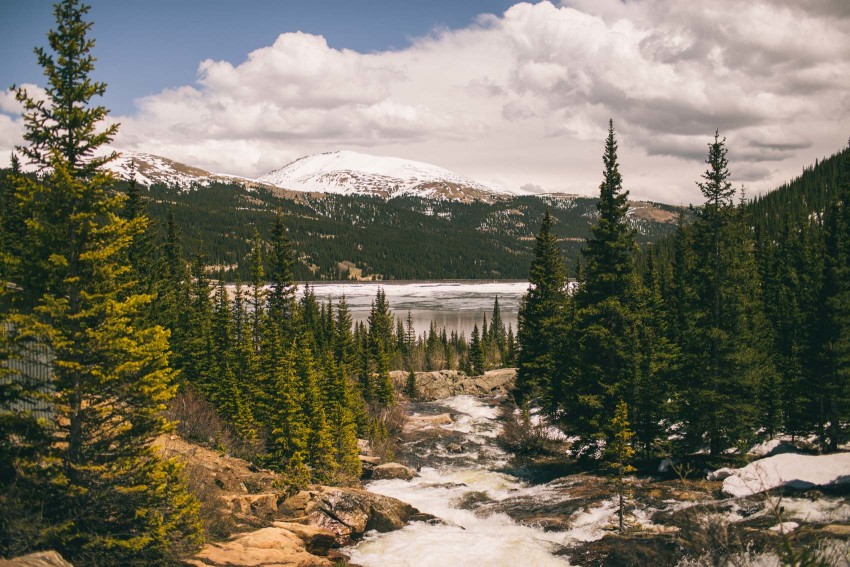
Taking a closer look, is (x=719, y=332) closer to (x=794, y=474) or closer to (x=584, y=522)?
(x=794, y=474)

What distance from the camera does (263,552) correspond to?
14.9 meters

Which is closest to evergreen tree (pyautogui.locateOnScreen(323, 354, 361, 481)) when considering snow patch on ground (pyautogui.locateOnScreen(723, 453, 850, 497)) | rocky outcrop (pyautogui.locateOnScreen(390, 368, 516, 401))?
snow patch on ground (pyautogui.locateOnScreen(723, 453, 850, 497))

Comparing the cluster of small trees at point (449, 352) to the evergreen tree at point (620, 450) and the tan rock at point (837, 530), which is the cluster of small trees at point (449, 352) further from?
the tan rock at point (837, 530)

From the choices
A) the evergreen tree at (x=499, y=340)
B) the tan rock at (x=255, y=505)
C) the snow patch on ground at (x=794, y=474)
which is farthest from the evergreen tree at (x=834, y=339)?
the evergreen tree at (x=499, y=340)

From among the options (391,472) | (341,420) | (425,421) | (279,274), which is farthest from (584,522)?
(279,274)

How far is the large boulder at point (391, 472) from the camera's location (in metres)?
30.3

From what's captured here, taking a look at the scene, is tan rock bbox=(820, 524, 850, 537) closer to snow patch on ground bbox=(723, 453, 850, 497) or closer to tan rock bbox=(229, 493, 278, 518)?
snow patch on ground bbox=(723, 453, 850, 497)

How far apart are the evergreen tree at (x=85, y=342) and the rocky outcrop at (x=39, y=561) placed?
135cm

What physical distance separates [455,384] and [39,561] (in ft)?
186

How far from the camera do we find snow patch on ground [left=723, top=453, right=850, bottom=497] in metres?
18.2

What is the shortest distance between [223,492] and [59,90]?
49.1ft

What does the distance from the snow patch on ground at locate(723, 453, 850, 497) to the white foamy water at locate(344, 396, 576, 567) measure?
5108 millimetres

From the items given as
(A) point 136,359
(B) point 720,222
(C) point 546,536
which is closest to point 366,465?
(C) point 546,536

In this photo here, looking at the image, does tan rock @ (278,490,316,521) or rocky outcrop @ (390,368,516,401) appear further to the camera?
rocky outcrop @ (390,368,516,401)
